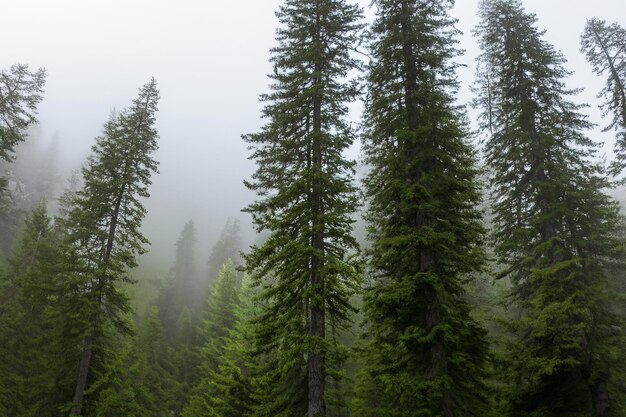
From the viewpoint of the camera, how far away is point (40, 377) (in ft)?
60.5

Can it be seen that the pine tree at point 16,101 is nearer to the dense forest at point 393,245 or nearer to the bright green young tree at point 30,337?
the dense forest at point 393,245

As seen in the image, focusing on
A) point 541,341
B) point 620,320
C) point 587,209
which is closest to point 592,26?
point 587,209

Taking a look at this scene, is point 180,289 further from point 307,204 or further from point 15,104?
point 307,204

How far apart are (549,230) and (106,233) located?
859 inches

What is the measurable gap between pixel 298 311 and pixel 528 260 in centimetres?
1050

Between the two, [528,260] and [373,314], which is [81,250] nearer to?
[373,314]

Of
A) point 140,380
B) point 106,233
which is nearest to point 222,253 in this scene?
point 140,380

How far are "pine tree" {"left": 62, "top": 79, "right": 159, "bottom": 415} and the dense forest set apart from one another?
12 cm

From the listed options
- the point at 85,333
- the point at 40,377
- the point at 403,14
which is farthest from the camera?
the point at 40,377

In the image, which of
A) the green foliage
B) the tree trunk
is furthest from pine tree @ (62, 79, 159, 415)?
the green foliage

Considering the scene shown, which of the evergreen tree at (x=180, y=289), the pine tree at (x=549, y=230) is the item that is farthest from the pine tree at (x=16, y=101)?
the evergreen tree at (x=180, y=289)

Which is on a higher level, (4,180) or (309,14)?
(309,14)

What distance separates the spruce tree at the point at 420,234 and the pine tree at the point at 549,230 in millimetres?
Result: 3817

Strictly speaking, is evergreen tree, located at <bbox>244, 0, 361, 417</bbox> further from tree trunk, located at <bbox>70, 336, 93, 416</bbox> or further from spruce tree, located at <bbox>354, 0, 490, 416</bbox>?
tree trunk, located at <bbox>70, 336, 93, 416</bbox>
